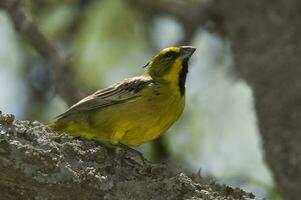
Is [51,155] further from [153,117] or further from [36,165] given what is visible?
[153,117]

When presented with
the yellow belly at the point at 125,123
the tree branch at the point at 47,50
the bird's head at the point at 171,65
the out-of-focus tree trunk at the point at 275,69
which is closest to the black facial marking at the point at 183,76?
the bird's head at the point at 171,65

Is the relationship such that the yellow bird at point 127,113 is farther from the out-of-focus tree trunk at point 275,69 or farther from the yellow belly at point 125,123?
the out-of-focus tree trunk at point 275,69

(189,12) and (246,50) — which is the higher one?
(189,12)

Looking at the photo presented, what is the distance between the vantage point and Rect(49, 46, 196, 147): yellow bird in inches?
208

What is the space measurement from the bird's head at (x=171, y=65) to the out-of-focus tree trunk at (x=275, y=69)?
0.95m

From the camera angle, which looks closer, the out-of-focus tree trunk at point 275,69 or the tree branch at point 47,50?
the out-of-focus tree trunk at point 275,69

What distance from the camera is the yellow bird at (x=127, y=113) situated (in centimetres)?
529

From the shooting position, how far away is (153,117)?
538 cm

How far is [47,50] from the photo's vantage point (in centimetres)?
677

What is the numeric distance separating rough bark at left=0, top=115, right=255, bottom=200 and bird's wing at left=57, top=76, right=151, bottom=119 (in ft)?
4.06

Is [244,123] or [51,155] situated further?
[244,123]

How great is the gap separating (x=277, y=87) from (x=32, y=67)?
10.2 ft

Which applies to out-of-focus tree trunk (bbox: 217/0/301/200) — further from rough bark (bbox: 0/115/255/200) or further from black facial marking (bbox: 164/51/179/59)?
rough bark (bbox: 0/115/255/200)

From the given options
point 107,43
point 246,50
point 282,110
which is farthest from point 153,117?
point 107,43
